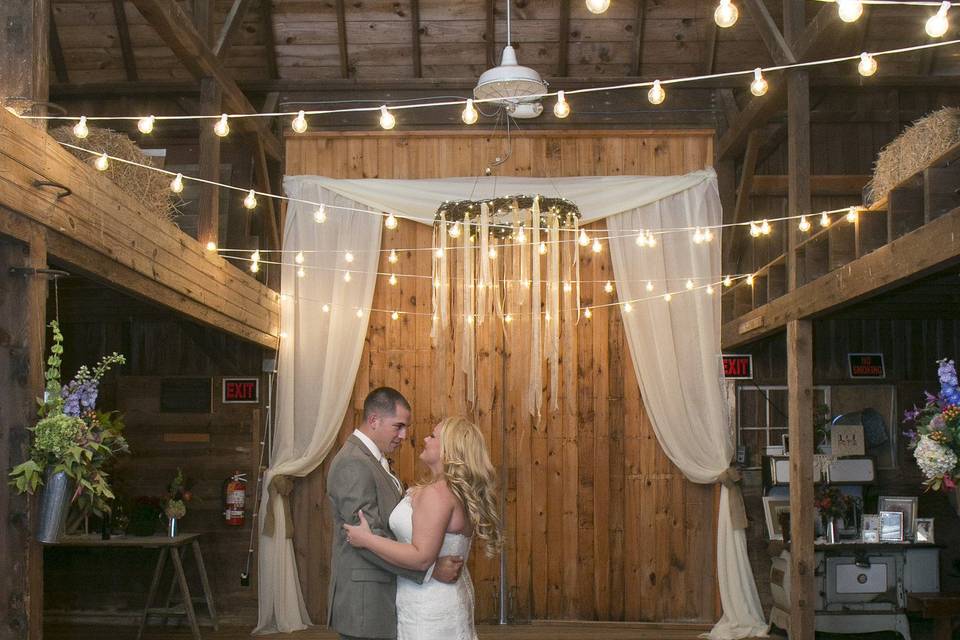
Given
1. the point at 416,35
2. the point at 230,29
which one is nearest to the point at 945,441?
the point at 230,29

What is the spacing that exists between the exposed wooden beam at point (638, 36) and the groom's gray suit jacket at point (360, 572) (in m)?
5.60

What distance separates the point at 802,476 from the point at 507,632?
2.60m

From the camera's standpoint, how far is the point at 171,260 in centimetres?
598

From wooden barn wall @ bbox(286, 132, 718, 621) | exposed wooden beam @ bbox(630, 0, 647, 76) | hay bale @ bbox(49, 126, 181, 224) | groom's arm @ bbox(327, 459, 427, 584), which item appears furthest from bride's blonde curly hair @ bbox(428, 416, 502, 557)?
exposed wooden beam @ bbox(630, 0, 647, 76)

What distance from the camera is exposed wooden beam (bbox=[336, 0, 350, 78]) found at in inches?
336

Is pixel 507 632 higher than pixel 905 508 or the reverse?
the reverse

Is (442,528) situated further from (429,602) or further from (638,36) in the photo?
(638,36)

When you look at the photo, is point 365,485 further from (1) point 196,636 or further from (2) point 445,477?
(1) point 196,636

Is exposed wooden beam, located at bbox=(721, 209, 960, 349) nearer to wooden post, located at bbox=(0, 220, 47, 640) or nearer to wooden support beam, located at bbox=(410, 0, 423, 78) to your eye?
wooden support beam, located at bbox=(410, 0, 423, 78)

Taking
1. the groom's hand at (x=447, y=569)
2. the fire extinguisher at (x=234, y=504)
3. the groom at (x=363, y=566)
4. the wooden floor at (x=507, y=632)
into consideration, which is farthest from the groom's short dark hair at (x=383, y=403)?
the fire extinguisher at (x=234, y=504)

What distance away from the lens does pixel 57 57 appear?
28.4 feet

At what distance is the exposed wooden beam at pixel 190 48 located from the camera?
5.88m

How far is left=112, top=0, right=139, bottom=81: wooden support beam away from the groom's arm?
18.8ft

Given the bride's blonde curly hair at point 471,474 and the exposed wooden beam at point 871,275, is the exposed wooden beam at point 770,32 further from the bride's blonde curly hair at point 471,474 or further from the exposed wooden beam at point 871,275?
the bride's blonde curly hair at point 471,474
